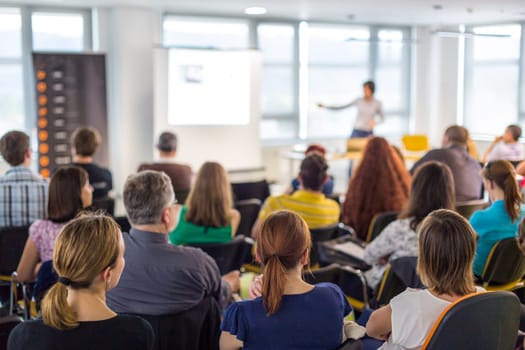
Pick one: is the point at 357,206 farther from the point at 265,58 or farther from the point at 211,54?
the point at 265,58

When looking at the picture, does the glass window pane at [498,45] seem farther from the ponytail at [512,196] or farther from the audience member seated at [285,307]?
the audience member seated at [285,307]

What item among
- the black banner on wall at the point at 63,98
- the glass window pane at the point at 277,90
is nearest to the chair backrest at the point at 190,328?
the black banner on wall at the point at 63,98

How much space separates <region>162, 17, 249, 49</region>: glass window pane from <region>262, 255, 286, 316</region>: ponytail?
7.72 metres

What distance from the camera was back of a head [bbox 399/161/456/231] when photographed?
11.5ft

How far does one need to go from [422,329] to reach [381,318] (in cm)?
14

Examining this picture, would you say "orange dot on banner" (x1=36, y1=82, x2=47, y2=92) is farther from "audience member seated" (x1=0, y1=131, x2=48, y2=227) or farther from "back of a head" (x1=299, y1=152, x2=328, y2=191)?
"back of a head" (x1=299, y1=152, x2=328, y2=191)

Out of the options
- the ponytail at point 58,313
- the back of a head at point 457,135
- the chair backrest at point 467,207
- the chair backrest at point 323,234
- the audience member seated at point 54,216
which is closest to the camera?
the ponytail at point 58,313

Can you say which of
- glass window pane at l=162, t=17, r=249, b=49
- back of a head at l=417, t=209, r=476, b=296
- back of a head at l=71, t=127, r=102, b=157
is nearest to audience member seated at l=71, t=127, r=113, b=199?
back of a head at l=71, t=127, r=102, b=157

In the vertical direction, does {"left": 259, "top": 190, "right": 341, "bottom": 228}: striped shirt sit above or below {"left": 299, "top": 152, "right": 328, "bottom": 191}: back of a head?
below

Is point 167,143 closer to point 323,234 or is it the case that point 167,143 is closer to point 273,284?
point 323,234

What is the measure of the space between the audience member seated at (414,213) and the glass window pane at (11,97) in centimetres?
646

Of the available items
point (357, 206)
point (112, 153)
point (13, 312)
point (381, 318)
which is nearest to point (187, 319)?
point (381, 318)

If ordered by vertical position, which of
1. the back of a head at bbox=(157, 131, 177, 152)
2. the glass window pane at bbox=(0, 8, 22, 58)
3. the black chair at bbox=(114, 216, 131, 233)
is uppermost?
the glass window pane at bbox=(0, 8, 22, 58)

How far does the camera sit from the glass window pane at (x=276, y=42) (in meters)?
10.5
